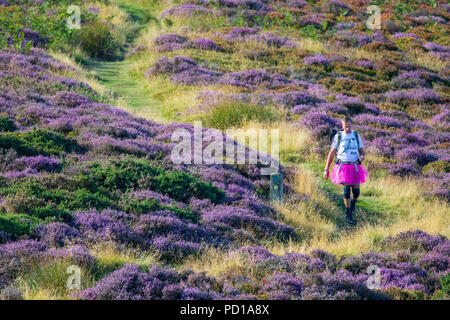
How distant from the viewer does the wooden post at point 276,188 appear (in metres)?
11.8

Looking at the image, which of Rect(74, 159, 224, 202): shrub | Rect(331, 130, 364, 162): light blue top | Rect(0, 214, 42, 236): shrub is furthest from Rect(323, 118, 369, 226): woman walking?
Rect(0, 214, 42, 236): shrub

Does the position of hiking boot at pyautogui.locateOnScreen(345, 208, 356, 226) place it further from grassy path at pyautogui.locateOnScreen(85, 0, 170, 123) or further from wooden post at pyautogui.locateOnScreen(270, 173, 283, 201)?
grassy path at pyautogui.locateOnScreen(85, 0, 170, 123)

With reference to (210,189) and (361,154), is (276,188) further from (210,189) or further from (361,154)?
(361,154)

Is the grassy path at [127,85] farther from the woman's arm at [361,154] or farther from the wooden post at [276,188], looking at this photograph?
the woman's arm at [361,154]

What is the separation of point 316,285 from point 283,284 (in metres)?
0.43

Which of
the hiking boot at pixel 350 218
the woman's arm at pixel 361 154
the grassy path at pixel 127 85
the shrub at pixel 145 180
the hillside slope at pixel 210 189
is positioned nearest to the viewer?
the hillside slope at pixel 210 189

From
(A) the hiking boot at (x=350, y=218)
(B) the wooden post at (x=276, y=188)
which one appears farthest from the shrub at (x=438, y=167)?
(B) the wooden post at (x=276, y=188)

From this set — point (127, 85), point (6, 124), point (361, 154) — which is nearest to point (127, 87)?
point (127, 85)

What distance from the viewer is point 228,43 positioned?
88.7ft

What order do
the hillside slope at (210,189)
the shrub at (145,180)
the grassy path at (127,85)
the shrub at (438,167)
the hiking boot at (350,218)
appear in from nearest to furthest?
the hillside slope at (210,189) → the shrub at (145,180) → the hiking boot at (350,218) → the shrub at (438,167) → the grassy path at (127,85)

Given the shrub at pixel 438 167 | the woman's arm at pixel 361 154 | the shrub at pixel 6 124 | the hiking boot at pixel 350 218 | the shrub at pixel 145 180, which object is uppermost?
the shrub at pixel 6 124

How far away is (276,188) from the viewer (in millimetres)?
11883
